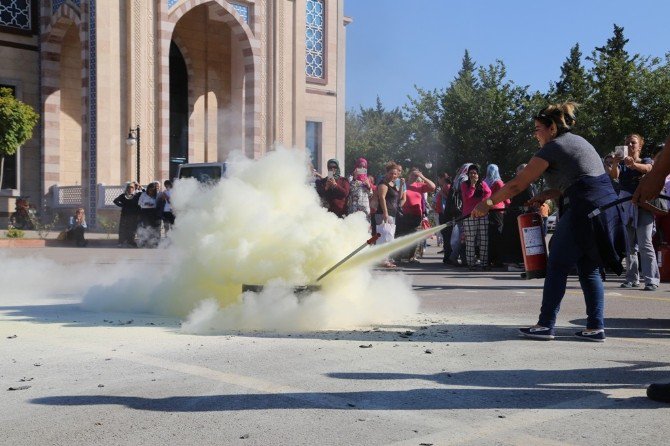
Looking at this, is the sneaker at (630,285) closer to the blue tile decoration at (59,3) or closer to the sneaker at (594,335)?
the sneaker at (594,335)

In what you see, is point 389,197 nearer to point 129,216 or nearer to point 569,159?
point 569,159

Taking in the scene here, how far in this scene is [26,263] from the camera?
45.1 feet

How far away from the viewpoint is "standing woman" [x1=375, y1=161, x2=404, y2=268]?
1266 centimetres

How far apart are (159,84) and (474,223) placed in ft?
54.6

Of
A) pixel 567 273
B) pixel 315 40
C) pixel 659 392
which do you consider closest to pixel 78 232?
pixel 315 40

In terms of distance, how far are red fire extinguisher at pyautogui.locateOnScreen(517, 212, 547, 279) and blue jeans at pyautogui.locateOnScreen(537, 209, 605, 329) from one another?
1.07 feet

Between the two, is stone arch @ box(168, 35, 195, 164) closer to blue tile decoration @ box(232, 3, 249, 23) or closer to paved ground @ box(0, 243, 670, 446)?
blue tile decoration @ box(232, 3, 249, 23)

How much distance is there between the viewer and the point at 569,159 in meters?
5.72

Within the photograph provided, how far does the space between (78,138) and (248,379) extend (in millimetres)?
26869

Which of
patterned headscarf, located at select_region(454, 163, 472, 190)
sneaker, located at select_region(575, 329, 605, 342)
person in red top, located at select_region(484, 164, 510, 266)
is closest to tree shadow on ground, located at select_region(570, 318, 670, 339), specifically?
sneaker, located at select_region(575, 329, 605, 342)

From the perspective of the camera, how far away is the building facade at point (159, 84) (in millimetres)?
25906

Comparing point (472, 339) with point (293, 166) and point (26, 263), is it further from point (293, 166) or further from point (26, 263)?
point (26, 263)

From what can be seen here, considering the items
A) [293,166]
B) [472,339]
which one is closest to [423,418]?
[472,339]

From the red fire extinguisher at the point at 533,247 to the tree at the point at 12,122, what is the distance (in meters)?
21.4
